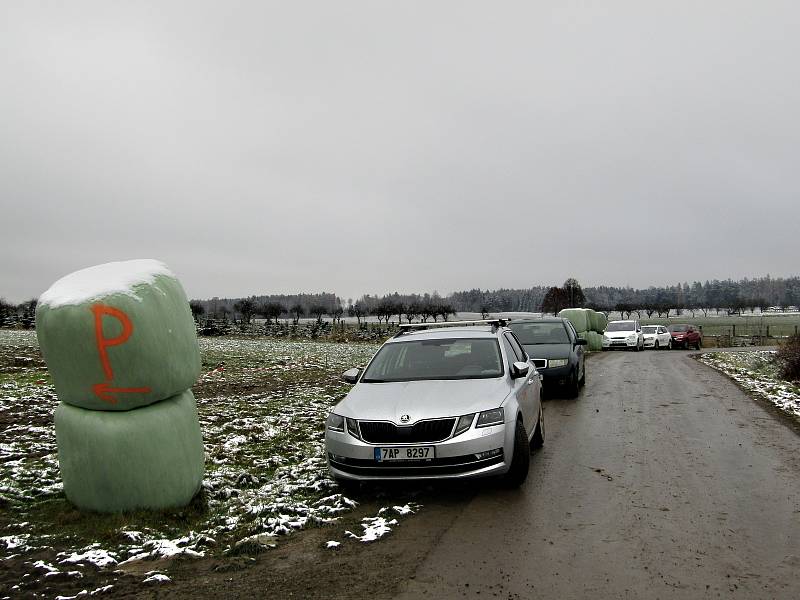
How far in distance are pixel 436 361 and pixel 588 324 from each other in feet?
81.8

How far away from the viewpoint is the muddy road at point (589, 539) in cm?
390

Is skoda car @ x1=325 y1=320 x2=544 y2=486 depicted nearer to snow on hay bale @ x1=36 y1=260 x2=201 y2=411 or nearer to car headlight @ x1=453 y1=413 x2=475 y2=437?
car headlight @ x1=453 y1=413 x2=475 y2=437

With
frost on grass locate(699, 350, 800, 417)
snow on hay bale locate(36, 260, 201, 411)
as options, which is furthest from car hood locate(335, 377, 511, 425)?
frost on grass locate(699, 350, 800, 417)

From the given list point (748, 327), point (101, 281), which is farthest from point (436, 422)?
point (748, 327)

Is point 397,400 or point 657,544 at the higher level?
point 397,400

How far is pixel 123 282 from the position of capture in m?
5.19

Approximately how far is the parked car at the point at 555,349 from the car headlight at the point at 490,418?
6.09m

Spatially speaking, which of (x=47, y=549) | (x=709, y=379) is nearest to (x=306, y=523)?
(x=47, y=549)

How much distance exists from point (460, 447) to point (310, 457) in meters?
2.77

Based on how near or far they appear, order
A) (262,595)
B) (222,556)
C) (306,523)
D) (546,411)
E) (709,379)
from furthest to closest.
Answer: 1. (709,379)
2. (546,411)
3. (306,523)
4. (222,556)
5. (262,595)

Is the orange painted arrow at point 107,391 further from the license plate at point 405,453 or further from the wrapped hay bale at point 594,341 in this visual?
the wrapped hay bale at point 594,341

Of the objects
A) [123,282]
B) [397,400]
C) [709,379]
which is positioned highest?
[123,282]

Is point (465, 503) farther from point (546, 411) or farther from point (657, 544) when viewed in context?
point (546, 411)

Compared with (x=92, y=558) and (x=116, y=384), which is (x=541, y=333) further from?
(x=92, y=558)
